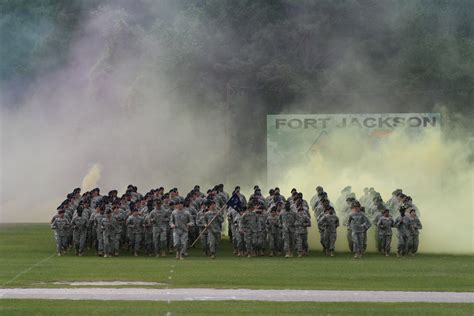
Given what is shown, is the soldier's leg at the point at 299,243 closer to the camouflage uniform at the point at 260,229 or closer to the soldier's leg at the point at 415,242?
the camouflage uniform at the point at 260,229

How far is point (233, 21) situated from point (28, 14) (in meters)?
12.5

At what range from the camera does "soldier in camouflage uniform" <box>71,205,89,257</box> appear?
3378 centimetres

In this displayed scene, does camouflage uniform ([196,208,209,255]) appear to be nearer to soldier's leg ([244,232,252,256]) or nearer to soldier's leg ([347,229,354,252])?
soldier's leg ([244,232,252,256])

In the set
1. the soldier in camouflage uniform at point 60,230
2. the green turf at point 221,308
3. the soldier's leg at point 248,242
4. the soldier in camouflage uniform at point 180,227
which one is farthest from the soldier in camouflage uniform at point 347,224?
the green turf at point 221,308

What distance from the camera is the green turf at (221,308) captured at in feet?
66.6

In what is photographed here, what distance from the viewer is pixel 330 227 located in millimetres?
33594

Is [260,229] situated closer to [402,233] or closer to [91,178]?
[402,233]

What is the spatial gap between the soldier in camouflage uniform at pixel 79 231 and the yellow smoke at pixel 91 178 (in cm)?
2458

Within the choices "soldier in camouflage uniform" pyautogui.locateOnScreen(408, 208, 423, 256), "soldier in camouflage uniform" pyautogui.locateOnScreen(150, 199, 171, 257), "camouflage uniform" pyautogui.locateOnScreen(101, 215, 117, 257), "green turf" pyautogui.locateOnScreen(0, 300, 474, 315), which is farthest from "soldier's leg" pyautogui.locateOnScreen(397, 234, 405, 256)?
"green turf" pyautogui.locateOnScreen(0, 300, 474, 315)

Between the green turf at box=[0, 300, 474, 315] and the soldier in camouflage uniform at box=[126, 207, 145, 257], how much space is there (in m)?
12.1

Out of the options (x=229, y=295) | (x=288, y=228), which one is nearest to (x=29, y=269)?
(x=229, y=295)

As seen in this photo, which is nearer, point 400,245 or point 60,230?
point 400,245

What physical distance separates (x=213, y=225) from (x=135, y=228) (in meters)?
2.36

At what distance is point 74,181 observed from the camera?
202 feet
